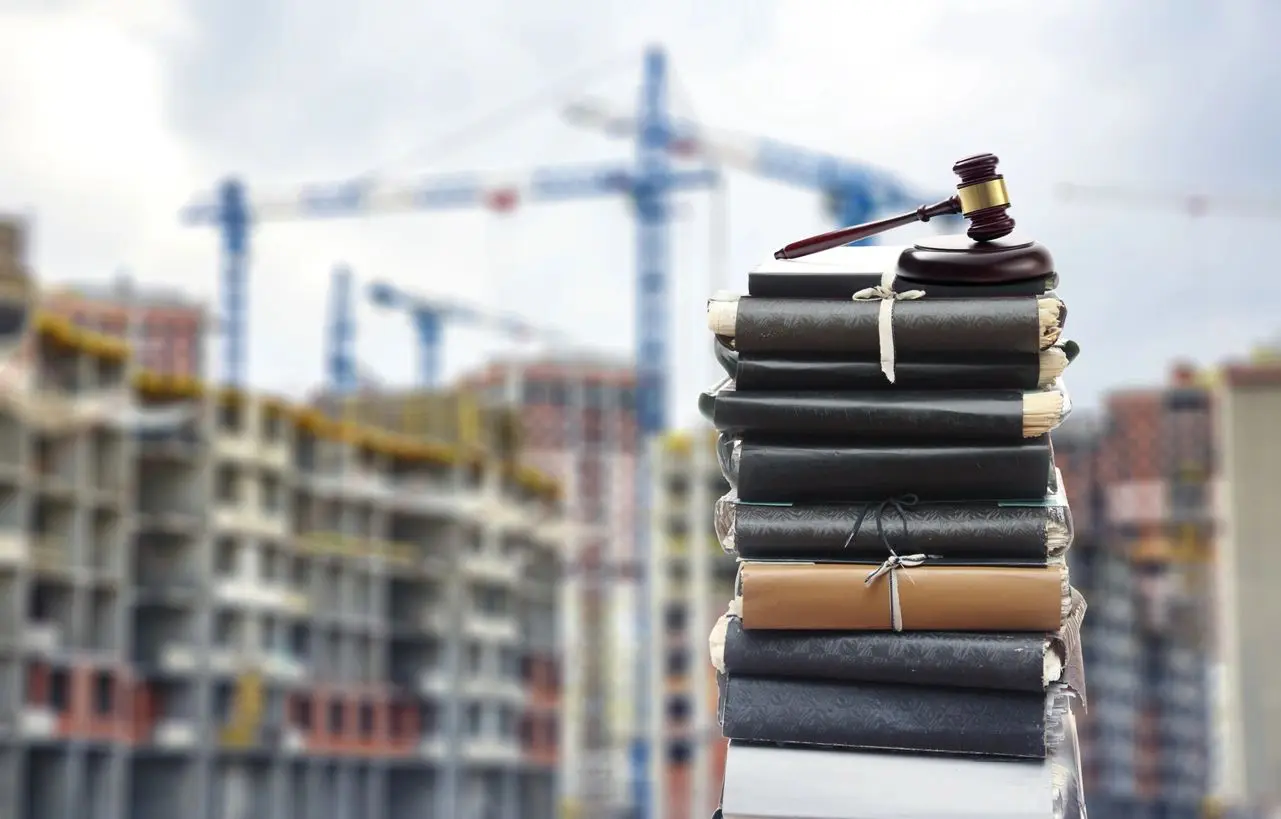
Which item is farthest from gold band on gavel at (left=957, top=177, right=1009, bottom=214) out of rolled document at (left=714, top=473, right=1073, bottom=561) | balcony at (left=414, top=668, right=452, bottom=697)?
balcony at (left=414, top=668, right=452, bottom=697)

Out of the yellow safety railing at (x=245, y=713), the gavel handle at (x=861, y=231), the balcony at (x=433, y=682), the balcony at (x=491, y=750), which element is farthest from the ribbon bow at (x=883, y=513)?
the balcony at (x=491, y=750)

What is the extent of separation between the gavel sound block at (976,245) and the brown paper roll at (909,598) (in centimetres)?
93

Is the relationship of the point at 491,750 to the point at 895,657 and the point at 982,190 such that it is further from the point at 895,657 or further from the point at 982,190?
the point at 982,190

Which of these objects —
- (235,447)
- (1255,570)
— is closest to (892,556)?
(235,447)

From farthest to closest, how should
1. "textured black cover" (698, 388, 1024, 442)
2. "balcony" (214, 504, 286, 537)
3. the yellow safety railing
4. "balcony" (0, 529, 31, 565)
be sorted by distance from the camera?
1. the yellow safety railing
2. "balcony" (214, 504, 286, 537)
3. "balcony" (0, 529, 31, 565)
4. "textured black cover" (698, 388, 1024, 442)

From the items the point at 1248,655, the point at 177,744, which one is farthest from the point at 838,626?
the point at 1248,655

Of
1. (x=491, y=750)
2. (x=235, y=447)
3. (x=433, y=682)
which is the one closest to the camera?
(x=235, y=447)

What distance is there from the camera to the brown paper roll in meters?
6.75

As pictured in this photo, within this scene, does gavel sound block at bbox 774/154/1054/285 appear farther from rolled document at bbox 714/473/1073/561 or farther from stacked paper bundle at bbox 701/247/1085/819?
rolled document at bbox 714/473/1073/561

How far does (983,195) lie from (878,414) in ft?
2.50

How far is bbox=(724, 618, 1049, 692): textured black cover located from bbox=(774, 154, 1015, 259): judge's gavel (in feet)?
4.19

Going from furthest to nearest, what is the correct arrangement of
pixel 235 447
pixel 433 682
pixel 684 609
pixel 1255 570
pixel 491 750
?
pixel 1255 570
pixel 684 609
pixel 491 750
pixel 433 682
pixel 235 447

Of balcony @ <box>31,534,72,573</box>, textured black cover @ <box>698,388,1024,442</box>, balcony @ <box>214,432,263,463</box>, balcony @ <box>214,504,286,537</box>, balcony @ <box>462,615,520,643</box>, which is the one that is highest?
balcony @ <box>214,432,263,463</box>

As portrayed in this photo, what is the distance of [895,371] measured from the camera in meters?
6.86
